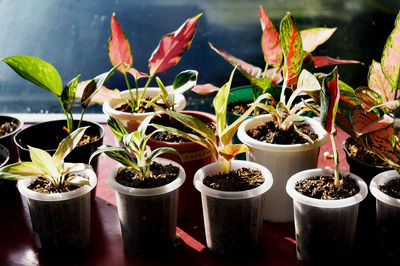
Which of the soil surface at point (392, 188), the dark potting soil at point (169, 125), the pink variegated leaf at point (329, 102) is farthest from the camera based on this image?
the dark potting soil at point (169, 125)

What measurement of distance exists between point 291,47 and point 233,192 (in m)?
0.37

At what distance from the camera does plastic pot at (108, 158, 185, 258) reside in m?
1.08

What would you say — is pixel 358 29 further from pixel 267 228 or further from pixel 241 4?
pixel 267 228

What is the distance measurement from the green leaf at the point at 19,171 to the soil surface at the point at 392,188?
→ 0.78 metres

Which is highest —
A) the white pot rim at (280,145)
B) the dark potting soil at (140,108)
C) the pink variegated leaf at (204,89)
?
the pink variegated leaf at (204,89)

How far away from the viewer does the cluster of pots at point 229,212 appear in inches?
41.4

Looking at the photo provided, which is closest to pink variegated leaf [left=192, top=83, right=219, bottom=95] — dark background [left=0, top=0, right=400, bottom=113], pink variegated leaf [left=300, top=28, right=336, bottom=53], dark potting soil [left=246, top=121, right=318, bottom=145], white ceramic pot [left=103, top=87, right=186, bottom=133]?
white ceramic pot [left=103, top=87, right=186, bottom=133]

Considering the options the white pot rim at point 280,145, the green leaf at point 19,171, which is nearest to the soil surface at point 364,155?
the white pot rim at point 280,145

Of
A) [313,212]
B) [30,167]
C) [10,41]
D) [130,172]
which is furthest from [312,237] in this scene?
[10,41]

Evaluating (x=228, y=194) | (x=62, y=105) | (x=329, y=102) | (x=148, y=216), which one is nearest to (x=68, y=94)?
(x=62, y=105)

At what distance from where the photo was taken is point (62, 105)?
1.23m

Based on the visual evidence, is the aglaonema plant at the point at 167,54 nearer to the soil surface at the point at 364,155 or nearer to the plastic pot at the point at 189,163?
the plastic pot at the point at 189,163

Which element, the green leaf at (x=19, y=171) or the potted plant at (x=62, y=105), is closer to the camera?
the green leaf at (x=19, y=171)

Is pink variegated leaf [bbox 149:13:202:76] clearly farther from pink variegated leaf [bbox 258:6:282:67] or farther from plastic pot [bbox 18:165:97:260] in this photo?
plastic pot [bbox 18:165:97:260]
